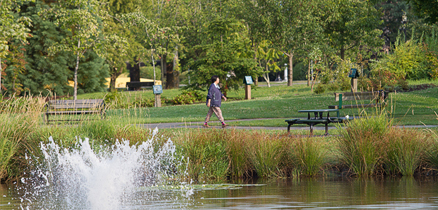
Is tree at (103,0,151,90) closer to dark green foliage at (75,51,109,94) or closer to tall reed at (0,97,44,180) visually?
dark green foliage at (75,51,109,94)

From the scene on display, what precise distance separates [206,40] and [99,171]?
108 ft

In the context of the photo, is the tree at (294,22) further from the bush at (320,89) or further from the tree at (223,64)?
the bush at (320,89)

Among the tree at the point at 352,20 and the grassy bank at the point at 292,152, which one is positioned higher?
the tree at the point at 352,20

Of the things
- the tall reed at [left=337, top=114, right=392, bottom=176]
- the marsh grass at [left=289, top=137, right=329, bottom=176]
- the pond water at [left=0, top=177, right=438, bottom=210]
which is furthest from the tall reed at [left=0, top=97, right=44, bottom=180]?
the tall reed at [left=337, top=114, right=392, bottom=176]

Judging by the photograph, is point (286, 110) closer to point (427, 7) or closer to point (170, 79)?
point (427, 7)

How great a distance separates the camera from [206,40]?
1622 inches

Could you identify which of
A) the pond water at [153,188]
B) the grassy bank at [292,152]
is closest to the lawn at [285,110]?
the grassy bank at [292,152]

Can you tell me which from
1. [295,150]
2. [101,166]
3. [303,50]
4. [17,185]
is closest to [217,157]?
[295,150]

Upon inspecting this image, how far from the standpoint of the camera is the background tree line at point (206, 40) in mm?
28078

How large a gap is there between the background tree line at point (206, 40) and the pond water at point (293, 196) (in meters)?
17.3

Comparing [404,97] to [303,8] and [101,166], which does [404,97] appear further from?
[101,166]

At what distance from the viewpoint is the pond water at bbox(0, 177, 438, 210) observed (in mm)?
6848

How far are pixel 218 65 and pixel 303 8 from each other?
382 inches

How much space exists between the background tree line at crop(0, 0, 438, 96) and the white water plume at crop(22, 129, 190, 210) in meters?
16.8
